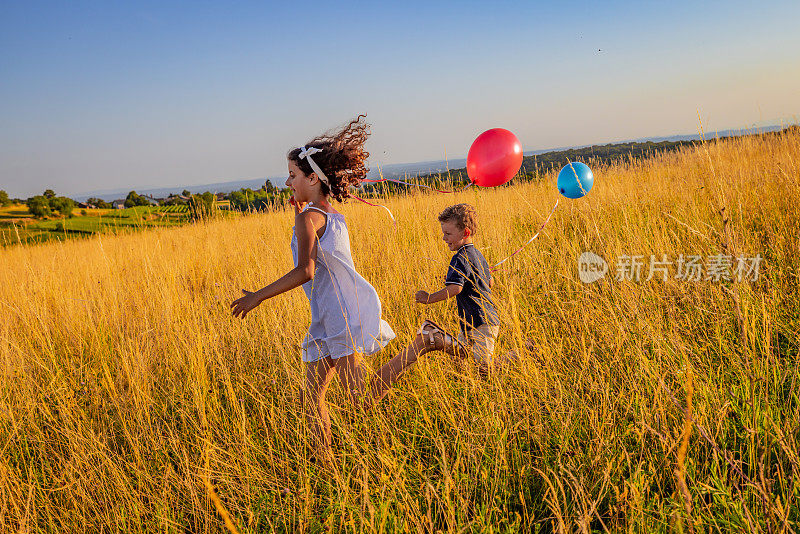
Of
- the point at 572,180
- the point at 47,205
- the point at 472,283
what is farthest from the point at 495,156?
the point at 47,205

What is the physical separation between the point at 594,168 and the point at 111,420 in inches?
345

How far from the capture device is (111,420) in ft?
7.63

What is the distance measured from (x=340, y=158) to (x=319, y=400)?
3.92 ft

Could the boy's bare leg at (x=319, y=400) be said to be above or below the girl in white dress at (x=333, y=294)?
below

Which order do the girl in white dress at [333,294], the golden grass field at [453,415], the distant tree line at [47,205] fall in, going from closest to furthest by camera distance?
1. the golden grass field at [453,415]
2. the girl in white dress at [333,294]
3. the distant tree line at [47,205]

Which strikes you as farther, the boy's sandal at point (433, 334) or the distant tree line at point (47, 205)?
the distant tree line at point (47, 205)

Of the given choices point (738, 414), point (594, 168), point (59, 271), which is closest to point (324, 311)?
point (738, 414)

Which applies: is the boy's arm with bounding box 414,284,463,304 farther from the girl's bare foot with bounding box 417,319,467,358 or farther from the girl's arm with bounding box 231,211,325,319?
the girl's arm with bounding box 231,211,325,319

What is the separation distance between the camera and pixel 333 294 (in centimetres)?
218

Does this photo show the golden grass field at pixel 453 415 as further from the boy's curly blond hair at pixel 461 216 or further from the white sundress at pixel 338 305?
the boy's curly blond hair at pixel 461 216

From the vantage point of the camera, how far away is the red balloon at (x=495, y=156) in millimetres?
3240
